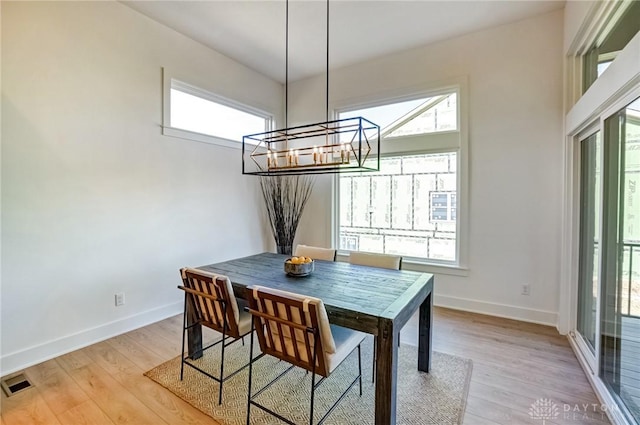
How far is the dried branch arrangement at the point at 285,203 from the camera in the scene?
4.67m

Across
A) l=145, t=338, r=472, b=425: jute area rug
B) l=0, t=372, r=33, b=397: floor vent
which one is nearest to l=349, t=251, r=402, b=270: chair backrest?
l=145, t=338, r=472, b=425: jute area rug

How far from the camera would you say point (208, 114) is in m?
3.96

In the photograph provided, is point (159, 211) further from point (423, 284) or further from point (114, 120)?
point (423, 284)

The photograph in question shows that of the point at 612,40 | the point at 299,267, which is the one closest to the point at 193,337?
the point at 299,267

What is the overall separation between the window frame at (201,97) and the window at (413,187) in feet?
4.99

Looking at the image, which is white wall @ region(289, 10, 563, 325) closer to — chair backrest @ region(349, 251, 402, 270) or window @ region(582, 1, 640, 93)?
window @ region(582, 1, 640, 93)

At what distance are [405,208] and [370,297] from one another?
2444 millimetres

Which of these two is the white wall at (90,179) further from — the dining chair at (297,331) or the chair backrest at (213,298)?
the dining chair at (297,331)

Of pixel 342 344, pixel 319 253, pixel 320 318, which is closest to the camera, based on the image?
pixel 320 318

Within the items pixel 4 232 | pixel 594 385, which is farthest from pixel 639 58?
pixel 4 232

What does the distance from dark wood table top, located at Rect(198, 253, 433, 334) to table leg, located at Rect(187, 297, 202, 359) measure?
0.36m

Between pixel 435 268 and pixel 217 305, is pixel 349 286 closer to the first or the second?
pixel 217 305

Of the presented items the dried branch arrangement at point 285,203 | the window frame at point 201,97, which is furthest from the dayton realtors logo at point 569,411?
the window frame at point 201,97

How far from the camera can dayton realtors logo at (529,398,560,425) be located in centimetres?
188
